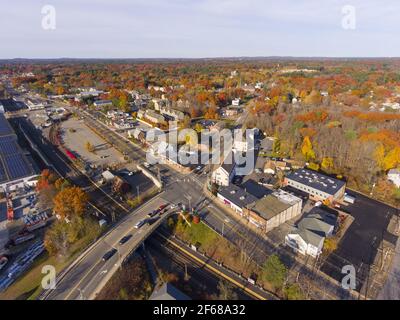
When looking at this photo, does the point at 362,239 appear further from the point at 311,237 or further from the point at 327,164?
the point at 327,164

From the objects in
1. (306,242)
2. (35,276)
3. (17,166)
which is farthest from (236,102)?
(35,276)

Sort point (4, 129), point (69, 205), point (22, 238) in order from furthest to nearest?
1. point (4, 129)
2. point (69, 205)
3. point (22, 238)

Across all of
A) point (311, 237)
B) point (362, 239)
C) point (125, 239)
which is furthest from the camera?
point (362, 239)

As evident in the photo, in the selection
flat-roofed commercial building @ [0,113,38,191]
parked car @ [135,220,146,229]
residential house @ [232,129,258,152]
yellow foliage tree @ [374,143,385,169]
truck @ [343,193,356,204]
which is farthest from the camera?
residential house @ [232,129,258,152]

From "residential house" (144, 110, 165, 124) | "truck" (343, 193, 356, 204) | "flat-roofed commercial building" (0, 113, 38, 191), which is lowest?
"truck" (343, 193, 356, 204)

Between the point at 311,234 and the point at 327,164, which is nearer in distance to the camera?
the point at 311,234

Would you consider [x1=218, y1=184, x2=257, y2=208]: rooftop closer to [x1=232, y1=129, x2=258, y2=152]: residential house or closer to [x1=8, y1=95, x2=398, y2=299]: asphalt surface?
[x1=8, y1=95, x2=398, y2=299]: asphalt surface

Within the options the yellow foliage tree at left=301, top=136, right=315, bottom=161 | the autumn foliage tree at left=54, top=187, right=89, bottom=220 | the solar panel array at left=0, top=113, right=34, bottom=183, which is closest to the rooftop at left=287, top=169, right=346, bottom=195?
the yellow foliage tree at left=301, top=136, right=315, bottom=161
